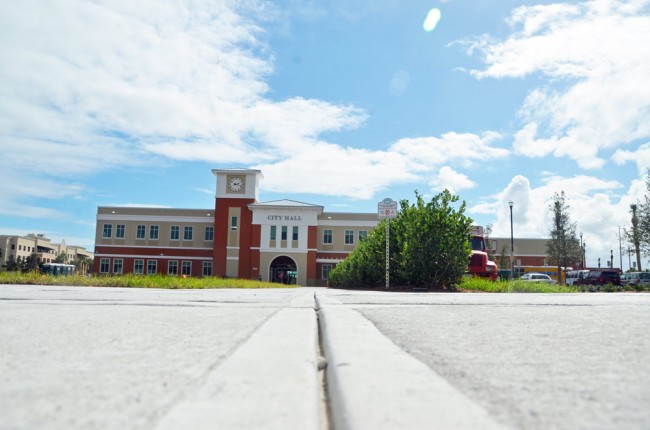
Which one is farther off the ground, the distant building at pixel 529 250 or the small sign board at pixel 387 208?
the distant building at pixel 529 250

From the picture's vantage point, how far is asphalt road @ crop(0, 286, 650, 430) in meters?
1.52

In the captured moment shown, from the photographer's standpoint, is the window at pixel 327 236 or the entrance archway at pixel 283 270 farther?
the window at pixel 327 236

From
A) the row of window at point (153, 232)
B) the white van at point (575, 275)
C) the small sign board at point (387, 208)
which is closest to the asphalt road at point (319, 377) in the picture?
the small sign board at point (387, 208)

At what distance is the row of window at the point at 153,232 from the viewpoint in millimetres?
66125

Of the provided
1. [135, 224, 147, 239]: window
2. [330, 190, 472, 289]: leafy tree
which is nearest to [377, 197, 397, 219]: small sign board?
[330, 190, 472, 289]: leafy tree

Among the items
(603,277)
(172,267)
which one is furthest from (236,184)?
(603,277)

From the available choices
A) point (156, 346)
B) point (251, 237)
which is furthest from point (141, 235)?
point (156, 346)

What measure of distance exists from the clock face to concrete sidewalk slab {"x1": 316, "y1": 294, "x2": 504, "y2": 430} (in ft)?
196

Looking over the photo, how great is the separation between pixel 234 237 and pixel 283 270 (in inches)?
418

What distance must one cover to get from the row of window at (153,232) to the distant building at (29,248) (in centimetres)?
4349

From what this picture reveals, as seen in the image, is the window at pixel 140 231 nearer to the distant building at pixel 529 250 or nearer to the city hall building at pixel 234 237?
the city hall building at pixel 234 237

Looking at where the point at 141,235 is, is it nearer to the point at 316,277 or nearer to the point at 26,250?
the point at 316,277

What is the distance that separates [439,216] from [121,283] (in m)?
10.1

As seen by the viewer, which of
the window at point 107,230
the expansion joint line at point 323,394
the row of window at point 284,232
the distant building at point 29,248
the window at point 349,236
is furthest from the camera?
the distant building at point 29,248
